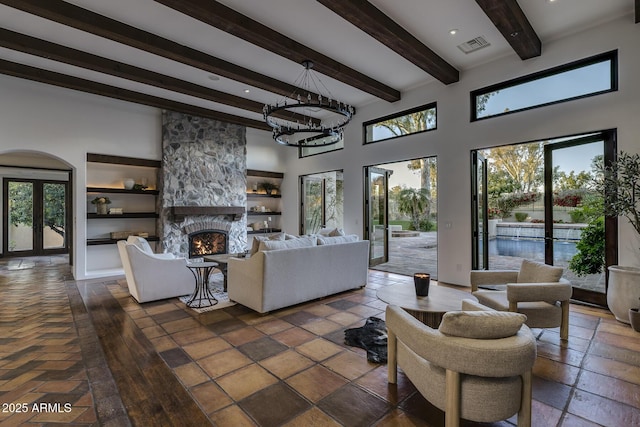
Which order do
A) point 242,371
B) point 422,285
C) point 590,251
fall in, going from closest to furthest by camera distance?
point 242,371
point 422,285
point 590,251

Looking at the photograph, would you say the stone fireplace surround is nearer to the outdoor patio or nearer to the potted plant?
the outdoor patio

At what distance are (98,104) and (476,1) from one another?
6811mm

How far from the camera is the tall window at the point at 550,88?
4.04 meters

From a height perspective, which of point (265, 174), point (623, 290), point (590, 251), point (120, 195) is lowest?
point (623, 290)

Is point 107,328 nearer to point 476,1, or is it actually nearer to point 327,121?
point 476,1

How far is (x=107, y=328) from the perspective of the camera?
11.5ft

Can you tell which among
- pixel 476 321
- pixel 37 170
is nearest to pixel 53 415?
pixel 476 321

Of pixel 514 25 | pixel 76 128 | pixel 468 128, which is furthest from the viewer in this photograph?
pixel 76 128

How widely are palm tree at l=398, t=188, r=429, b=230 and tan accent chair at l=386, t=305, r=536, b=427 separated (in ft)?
40.1

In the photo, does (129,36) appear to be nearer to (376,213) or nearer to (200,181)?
(200,181)

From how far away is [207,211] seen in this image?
7.30m

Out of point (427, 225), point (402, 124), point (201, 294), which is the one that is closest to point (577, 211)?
point (402, 124)

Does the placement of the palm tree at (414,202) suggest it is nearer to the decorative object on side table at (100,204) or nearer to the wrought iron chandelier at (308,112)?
the wrought iron chandelier at (308,112)

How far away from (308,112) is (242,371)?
619 centimetres
